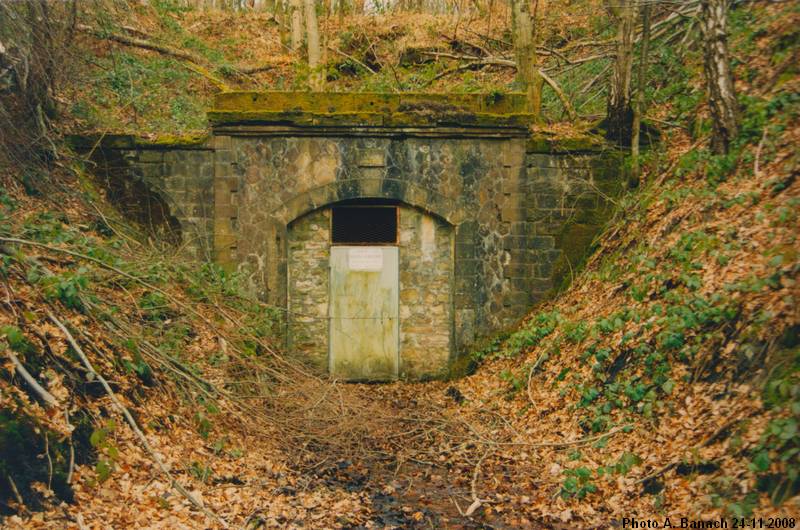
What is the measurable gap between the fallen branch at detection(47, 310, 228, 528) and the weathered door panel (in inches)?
185

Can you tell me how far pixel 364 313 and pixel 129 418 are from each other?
16.3 ft

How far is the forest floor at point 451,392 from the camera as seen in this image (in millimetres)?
4535

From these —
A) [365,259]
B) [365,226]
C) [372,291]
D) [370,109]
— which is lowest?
[372,291]

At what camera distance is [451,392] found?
29.2 feet

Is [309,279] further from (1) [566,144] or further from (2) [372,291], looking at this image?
(1) [566,144]

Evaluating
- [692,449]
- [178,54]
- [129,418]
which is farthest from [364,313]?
[178,54]

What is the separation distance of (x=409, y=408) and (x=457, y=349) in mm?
1757

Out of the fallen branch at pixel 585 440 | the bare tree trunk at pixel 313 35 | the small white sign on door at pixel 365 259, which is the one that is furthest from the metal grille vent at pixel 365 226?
the bare tree trunk at pixel 313 35

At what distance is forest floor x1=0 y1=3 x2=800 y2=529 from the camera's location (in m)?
4.54

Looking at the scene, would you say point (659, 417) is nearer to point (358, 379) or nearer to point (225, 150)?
point (358, 379)

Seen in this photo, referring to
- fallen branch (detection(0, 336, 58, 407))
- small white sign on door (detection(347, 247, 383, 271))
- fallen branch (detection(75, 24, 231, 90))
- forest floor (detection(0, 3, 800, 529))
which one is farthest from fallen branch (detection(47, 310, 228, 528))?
fallen branch (detection(75, 24, 231, 90))

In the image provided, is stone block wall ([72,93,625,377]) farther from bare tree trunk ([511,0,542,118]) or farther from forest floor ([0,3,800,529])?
bare tree trunk ([511,0,542,118])

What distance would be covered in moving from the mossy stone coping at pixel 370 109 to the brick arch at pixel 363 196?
2.92 feet

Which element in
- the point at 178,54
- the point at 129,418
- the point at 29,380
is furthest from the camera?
the point at 178,54
